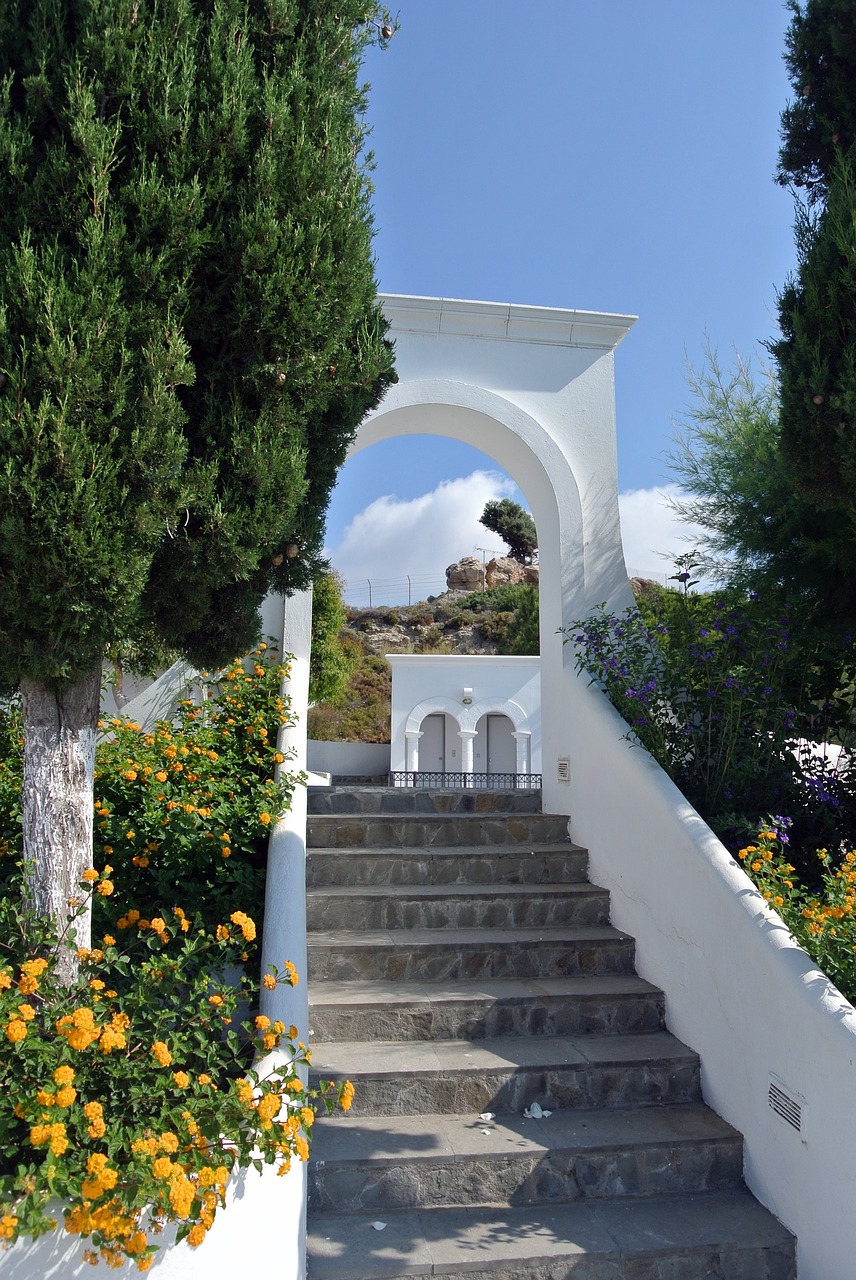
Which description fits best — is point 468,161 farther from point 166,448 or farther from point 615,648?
point 166,448

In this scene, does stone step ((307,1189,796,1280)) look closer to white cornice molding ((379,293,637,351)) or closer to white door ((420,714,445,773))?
white cornice molding ((379,293,637,351))

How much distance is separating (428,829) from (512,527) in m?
38.1

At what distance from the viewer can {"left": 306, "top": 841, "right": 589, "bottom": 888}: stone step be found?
5.00m

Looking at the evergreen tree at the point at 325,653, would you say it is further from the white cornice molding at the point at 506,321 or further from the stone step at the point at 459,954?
the stone step at the point at 459,954

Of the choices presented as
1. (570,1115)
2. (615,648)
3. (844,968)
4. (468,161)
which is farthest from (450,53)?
(570,1115)

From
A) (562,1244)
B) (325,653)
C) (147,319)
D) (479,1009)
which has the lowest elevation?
(562,1244)

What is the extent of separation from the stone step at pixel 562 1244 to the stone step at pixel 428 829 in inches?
91.0

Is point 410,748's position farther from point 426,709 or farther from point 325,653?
point 325,653

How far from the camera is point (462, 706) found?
1798 centimetres

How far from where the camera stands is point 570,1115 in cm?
367

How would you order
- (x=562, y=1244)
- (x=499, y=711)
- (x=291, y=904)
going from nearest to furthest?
(x=562, y=1244), (x=291, y=904), (x=499, y=711)

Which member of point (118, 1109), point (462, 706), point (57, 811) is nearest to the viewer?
point (118, 1109)

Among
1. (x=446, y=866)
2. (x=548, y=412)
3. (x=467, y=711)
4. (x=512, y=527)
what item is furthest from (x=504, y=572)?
(x=446, y=866)

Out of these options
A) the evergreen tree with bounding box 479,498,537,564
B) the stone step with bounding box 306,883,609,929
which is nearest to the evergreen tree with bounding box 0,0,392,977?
the stone step with bounding box 306,883,609,929
